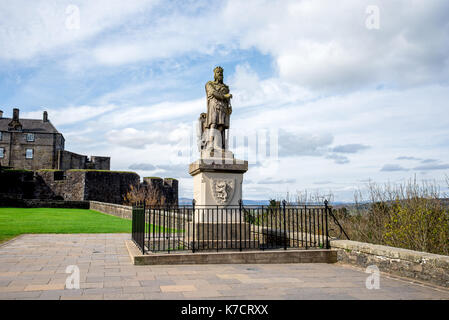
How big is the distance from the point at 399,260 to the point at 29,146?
6027 cm

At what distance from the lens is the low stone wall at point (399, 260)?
20.5 ft

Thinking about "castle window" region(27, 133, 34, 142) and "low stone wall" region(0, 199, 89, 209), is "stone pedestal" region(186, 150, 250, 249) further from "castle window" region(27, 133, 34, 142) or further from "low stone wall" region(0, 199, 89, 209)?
"castle window" region(27, 133, 34, 142)

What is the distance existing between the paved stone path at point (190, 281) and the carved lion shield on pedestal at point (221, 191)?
1994mm

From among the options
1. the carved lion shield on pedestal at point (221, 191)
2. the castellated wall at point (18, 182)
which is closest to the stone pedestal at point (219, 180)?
the carved lion shield on pedestal at point (221, 191)

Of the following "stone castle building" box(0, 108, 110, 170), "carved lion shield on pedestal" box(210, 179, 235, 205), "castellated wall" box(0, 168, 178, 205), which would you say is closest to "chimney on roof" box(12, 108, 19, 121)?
"stone castle building" box(0, 108, 110, 170)

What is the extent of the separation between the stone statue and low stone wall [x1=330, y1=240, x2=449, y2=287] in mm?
4057

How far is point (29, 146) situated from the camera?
57031mm

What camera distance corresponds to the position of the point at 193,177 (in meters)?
10.6

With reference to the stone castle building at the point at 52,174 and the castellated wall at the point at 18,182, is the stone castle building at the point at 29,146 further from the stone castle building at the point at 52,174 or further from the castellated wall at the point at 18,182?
the castellated wall at the point at 18,182

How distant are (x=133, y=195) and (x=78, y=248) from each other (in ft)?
113

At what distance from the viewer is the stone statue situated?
10.1 metres
